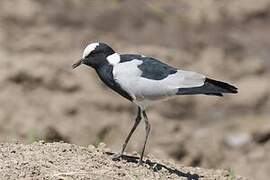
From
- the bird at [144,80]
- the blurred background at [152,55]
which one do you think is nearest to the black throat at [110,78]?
the bird at [144,80]

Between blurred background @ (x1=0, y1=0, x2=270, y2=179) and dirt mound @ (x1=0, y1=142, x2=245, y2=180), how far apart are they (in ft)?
5.10

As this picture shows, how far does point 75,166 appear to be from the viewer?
20.1 ft

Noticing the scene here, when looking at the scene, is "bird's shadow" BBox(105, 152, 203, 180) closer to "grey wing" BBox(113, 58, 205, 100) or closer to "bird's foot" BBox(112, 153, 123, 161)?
"bird's foot" BBox(112, 153, 123, 161)

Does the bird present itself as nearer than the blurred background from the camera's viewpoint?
Yes

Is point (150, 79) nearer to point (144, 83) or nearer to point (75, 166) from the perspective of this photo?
point (144, 83)

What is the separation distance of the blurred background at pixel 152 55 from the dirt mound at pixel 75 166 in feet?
5.10

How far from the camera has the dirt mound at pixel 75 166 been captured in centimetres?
592

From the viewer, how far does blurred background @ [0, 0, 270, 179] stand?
9.28 meters

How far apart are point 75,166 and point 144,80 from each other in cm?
76

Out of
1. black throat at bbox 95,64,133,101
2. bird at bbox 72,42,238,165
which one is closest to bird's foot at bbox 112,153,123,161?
bird at bbox 72,42,238,165

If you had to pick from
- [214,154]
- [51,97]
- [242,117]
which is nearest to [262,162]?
[214,154]

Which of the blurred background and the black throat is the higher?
the blurred background

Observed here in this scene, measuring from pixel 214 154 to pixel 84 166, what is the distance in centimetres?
318

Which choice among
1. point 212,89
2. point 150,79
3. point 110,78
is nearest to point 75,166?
point 110,78
